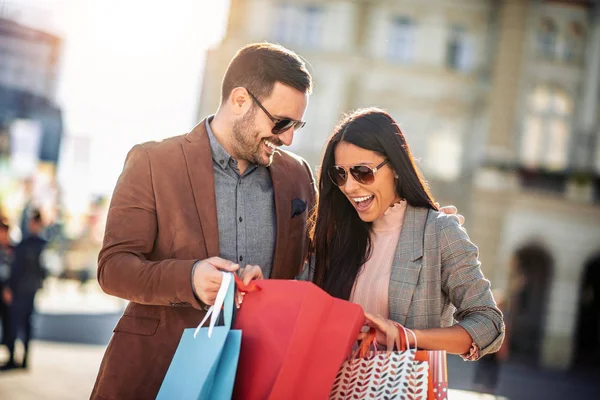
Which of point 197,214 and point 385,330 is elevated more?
point 197,214

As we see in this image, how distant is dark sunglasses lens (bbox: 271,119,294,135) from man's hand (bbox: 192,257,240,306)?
0.81 m

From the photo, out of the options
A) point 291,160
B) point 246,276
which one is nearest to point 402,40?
point 291,160

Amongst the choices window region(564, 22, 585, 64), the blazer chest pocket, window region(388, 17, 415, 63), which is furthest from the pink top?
window region(564, 22, 585, 64)

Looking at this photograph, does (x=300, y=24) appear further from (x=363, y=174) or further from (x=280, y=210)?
(x=363, y=174)

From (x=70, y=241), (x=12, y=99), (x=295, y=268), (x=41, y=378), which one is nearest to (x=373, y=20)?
(x=70, y=241)

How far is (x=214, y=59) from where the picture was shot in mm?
25031

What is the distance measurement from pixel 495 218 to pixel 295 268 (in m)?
21.0

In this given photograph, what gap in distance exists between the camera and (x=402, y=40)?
2552 centimetres

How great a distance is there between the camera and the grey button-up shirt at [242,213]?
3201 millimetres

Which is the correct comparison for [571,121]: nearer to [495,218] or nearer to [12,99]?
[495,218]

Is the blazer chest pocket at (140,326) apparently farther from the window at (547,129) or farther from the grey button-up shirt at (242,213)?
the window at (547,129)

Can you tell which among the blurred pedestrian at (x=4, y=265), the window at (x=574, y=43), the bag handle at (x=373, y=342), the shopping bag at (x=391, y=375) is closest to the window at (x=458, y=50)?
the window at (x=574, y=43)

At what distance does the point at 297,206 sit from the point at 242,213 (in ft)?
0.94

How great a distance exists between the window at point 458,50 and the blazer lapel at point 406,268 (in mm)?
23209
